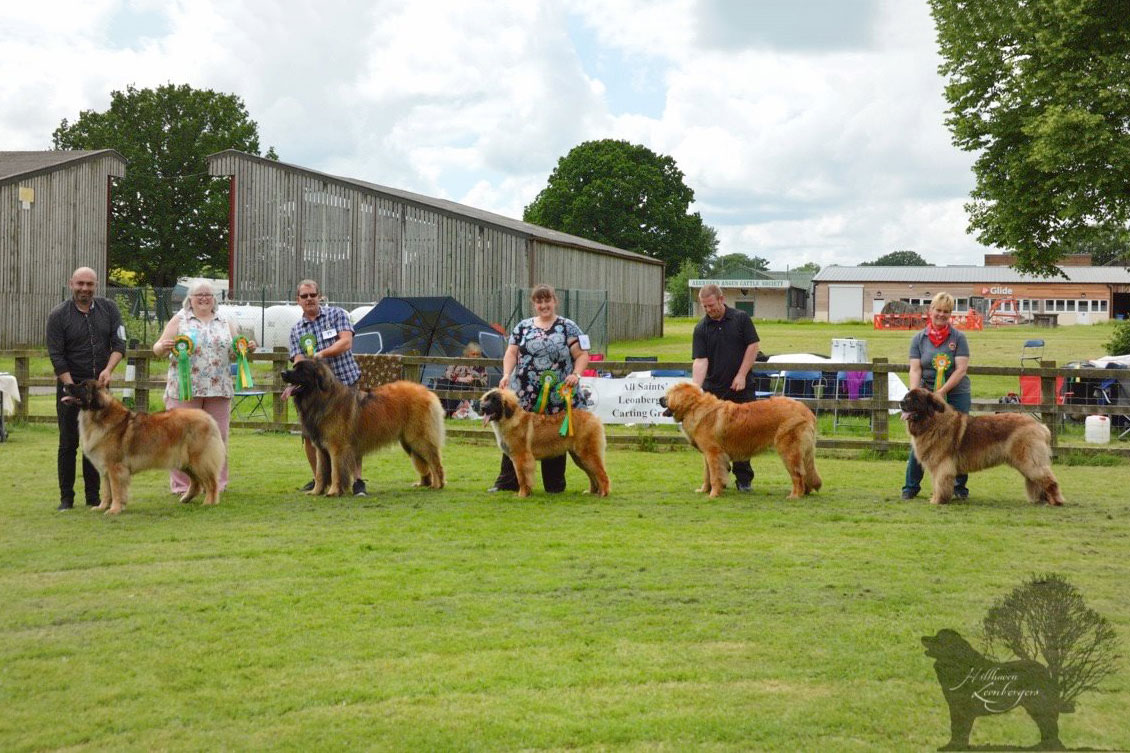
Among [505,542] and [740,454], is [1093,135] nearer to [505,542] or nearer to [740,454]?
[740,454]

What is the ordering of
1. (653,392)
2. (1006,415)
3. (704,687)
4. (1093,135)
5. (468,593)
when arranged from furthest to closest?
(1093,135) < (653,392) < (1006,415) < (468,593) < (704,687)

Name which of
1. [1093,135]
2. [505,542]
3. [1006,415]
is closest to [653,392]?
[1006,415]

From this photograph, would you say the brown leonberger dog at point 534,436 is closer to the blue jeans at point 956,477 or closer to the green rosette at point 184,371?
the green rosette at point 184,371

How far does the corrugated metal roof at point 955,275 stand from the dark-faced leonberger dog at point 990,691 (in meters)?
70.2

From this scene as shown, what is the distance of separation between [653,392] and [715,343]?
149 inches

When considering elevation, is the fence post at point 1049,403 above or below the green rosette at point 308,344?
below

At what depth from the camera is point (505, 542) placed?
7.11 metres

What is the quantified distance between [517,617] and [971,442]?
5.35m

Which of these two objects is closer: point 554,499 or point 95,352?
point 95,352

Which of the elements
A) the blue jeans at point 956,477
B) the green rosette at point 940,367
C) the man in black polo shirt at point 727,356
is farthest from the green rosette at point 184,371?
the green rosette at point 940,367

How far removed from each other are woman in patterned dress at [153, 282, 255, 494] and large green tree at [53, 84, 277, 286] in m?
47.0

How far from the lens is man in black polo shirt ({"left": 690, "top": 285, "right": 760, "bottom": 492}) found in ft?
31.1

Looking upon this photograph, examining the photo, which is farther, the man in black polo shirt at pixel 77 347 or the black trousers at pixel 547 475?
the black trousers at pixel 547 475

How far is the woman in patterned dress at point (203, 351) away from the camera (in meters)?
8.85
